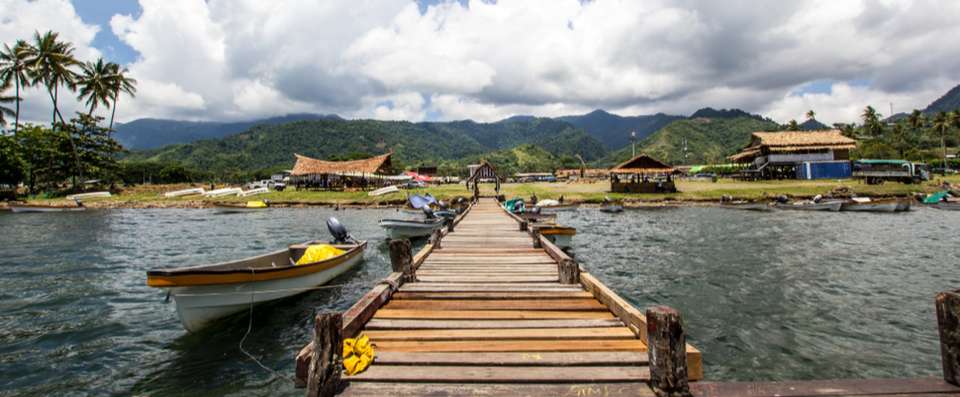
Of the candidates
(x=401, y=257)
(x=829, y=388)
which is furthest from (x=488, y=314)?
(x=829, y=388)

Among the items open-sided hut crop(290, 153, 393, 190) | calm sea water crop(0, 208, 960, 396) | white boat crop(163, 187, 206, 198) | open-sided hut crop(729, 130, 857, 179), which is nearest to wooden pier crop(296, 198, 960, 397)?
calm sea water crop(0, 208, 960, 396)

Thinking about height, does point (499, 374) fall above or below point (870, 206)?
above

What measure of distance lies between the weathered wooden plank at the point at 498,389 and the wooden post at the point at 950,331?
2644mm

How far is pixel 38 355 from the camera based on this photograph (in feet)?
24.5

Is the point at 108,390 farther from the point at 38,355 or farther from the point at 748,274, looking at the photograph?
the point at 748,274

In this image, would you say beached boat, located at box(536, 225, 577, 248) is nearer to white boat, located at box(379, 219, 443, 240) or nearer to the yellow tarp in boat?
white boat, located at box(379, 219, 443, 240)

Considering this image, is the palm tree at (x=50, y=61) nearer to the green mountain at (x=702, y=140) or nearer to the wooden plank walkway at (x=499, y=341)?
the wooden plank walkway at (x=499, y=341)

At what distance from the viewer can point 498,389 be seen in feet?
12.5

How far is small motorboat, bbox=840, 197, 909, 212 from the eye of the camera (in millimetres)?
32062

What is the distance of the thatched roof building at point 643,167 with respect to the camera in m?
43.3

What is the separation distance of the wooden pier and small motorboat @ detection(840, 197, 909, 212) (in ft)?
123

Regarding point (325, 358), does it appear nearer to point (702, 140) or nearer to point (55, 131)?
point (55, 131)

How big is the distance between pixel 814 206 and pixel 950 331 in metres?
37.7

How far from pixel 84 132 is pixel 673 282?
2921 inches
